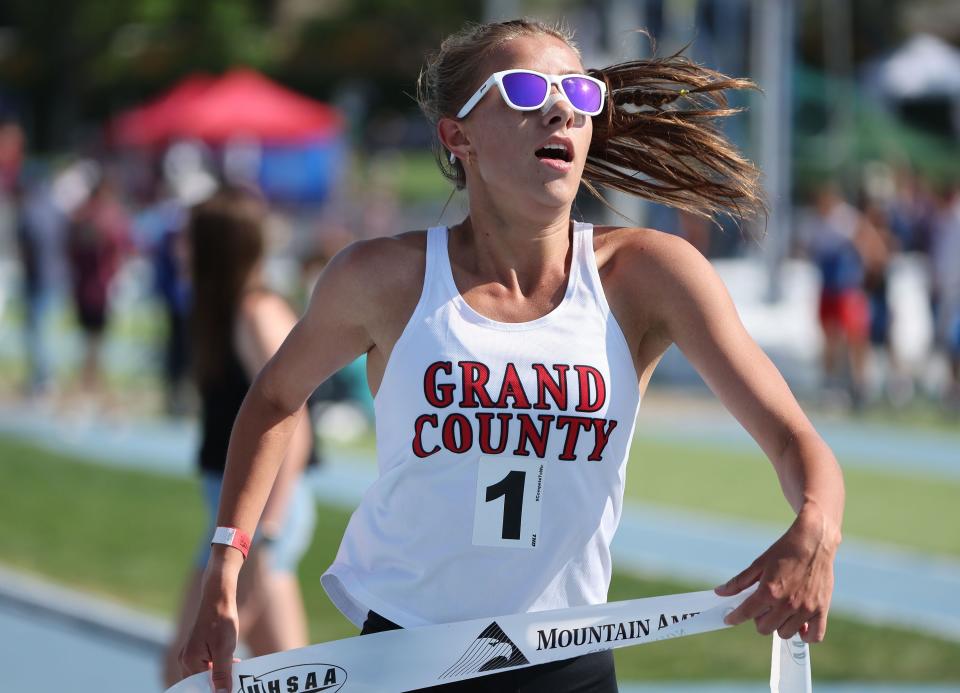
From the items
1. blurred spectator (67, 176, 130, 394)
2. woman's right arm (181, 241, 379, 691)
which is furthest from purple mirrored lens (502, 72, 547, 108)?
blurred spectator (67, 176, 130, 394)

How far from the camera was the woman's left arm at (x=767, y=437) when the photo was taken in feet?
9.02

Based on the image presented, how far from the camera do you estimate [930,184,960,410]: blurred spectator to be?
1661cm

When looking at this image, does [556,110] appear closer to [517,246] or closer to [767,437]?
[517,246]

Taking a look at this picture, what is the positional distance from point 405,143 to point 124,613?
43.7m

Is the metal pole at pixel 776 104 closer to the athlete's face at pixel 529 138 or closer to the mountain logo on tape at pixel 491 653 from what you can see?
the athlete's face at pixel 529 138

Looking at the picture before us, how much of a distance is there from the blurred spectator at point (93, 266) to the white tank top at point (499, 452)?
534 inches

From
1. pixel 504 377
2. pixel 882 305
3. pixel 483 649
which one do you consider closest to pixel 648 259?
pixel 504 377

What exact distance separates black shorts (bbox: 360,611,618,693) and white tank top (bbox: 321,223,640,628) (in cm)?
15

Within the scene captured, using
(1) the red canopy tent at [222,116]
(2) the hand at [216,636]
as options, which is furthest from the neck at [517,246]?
(1) the red canopy tent at [222,116]

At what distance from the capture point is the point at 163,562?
31.0 ft

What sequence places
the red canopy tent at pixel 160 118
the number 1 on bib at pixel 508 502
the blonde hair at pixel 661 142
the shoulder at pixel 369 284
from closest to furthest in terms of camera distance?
the number 1 on bib at pixel 508 502, the shoulder at pixel 369 284, the blonde hair at pixel 661 142, the red canopy tent at pixel 160 118

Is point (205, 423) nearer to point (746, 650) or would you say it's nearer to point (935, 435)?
point (746, 650)

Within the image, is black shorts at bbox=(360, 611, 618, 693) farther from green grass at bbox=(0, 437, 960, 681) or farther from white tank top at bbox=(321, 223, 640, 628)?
green grass at bbox=(0, 437, 960, 681)

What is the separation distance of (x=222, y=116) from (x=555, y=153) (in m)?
26.1
